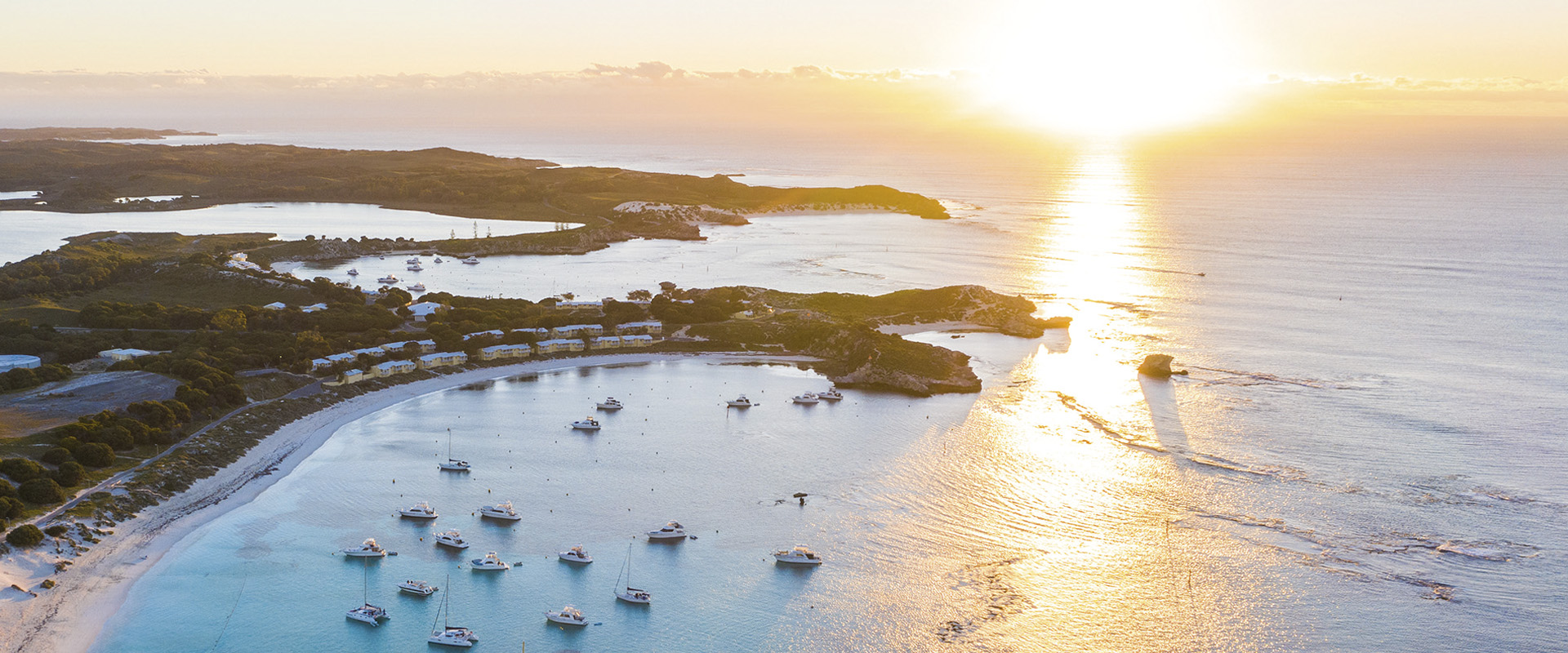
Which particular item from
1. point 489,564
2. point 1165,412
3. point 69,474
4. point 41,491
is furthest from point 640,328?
point 41,491

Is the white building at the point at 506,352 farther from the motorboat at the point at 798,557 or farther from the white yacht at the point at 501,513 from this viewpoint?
the motorboat at the point at 798,557

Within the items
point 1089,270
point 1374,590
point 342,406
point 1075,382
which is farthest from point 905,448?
point 1089,270

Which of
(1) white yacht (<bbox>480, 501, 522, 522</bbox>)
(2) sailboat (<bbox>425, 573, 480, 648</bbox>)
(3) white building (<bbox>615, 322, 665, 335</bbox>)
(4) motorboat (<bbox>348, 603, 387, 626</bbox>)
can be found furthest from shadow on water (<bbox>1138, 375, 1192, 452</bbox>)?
(4) motorboat (<bbox>348, 603, 387, 626</bbox>)

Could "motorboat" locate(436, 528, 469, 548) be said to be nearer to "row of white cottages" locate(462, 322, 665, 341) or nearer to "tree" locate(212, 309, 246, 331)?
"row of white cottages" locate(462, 322, 665, 341)

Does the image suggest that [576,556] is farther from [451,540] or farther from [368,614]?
[368,614]

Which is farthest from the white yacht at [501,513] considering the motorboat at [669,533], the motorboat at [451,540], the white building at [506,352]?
the white building at [506,352]

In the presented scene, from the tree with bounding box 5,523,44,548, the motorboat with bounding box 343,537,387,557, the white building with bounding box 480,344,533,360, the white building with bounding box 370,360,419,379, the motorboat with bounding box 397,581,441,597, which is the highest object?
the white building with bounding box 480,344,533,360

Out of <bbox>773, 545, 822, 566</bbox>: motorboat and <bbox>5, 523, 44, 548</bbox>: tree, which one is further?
<bbox>773, 545, 822, 566</bbox>: motorboat

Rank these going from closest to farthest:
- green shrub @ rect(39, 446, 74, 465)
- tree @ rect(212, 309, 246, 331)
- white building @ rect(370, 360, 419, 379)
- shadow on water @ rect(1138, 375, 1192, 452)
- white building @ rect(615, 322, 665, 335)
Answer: green shrub @ rect(39, 446, 74, 465) < shadow on water @ rect(1138, 375, 1192, 452) < white building @ rect(370, 360, 419, 379) < tree @ rect(212, 309, 246, 331) < white building @ rect(615, 322, 665, 335)
